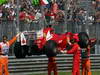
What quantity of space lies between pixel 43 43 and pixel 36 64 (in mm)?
3973

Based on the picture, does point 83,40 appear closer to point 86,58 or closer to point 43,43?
point 86,58

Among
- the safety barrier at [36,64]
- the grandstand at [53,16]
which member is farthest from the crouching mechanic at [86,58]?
the grandstand at [53,16]

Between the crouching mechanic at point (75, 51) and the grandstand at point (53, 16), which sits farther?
the grandstand at point (53, 16)

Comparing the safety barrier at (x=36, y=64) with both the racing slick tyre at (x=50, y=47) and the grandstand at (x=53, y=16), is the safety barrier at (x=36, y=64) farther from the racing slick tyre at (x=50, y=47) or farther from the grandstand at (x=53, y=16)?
the racing slick tyre at (x=50, y=47)

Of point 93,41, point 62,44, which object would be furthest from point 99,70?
point 62,44

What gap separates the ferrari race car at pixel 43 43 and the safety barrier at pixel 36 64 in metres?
3.03

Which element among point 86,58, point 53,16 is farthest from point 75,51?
point 53,16

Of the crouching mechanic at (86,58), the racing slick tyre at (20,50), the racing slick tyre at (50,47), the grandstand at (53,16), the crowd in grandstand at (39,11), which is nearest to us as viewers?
the racing slick tyre at (50,47)

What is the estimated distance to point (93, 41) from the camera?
14062mm

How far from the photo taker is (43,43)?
13.0 meters

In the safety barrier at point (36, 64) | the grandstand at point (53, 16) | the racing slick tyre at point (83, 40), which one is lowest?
the safety barrier at point (36, 64)

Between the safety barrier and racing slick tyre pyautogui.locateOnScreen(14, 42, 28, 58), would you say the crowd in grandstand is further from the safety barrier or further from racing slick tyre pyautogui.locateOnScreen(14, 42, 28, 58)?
racing slick tyre pyautogui.locateOnScreen(14, 42, 28, 58)

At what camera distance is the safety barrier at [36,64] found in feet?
54.4

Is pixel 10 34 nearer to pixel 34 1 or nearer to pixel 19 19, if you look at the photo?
pixel 19 19
